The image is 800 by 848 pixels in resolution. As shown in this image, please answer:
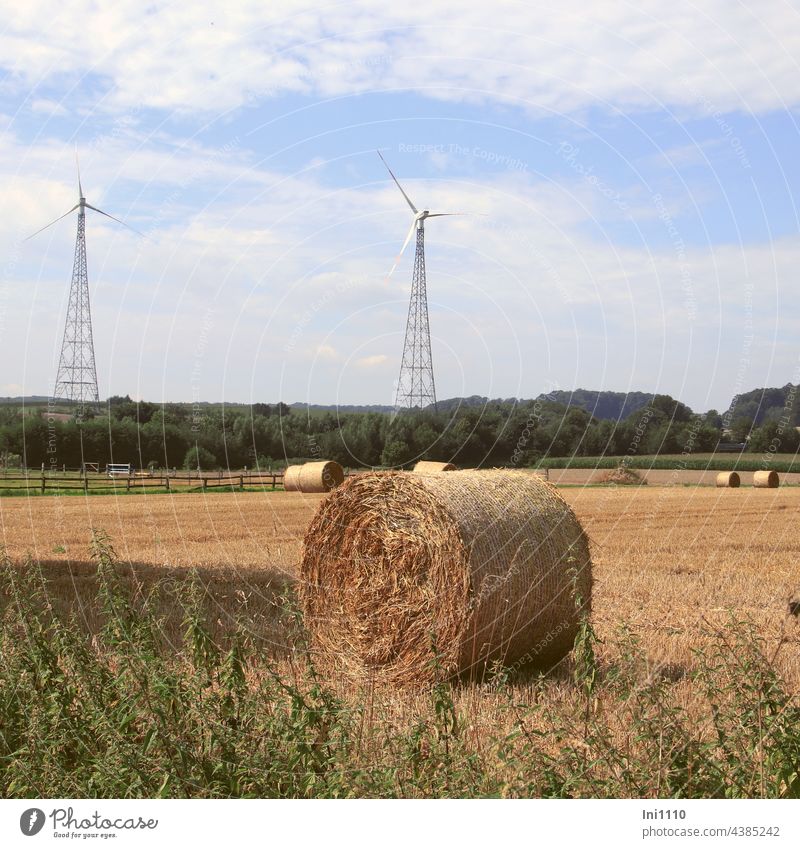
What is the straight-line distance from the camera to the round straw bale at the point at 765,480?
147 feet

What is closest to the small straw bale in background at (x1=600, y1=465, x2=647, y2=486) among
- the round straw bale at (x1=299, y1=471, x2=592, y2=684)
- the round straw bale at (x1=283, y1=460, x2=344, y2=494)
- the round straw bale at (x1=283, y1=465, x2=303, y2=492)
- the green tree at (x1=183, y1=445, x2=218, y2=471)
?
the round straw bale at (x1=283, y1=460, x2=344, y2=494)

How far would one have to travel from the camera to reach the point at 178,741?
5516mm

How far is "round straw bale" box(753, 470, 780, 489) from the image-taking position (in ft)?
147

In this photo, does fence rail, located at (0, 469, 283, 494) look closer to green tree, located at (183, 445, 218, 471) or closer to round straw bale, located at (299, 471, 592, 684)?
green tree, located at (183, 445, 218, 471)

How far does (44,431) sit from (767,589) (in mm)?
28433

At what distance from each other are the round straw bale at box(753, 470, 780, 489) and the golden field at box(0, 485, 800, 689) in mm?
8638

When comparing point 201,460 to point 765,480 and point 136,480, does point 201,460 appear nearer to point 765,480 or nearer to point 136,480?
point 136,480

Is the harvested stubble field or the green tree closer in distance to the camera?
the harvested stubble field

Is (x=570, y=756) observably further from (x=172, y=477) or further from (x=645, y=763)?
(x=172, y=477)

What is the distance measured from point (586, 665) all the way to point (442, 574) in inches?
86.3

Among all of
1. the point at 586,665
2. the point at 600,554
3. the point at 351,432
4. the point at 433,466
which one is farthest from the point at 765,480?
the point at 586,665

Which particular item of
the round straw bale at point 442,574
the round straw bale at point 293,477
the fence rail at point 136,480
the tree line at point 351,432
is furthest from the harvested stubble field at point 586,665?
the fence rail at point 136,480

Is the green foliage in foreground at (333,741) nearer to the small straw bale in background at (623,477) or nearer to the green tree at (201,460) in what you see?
the green tree at (201,460)
